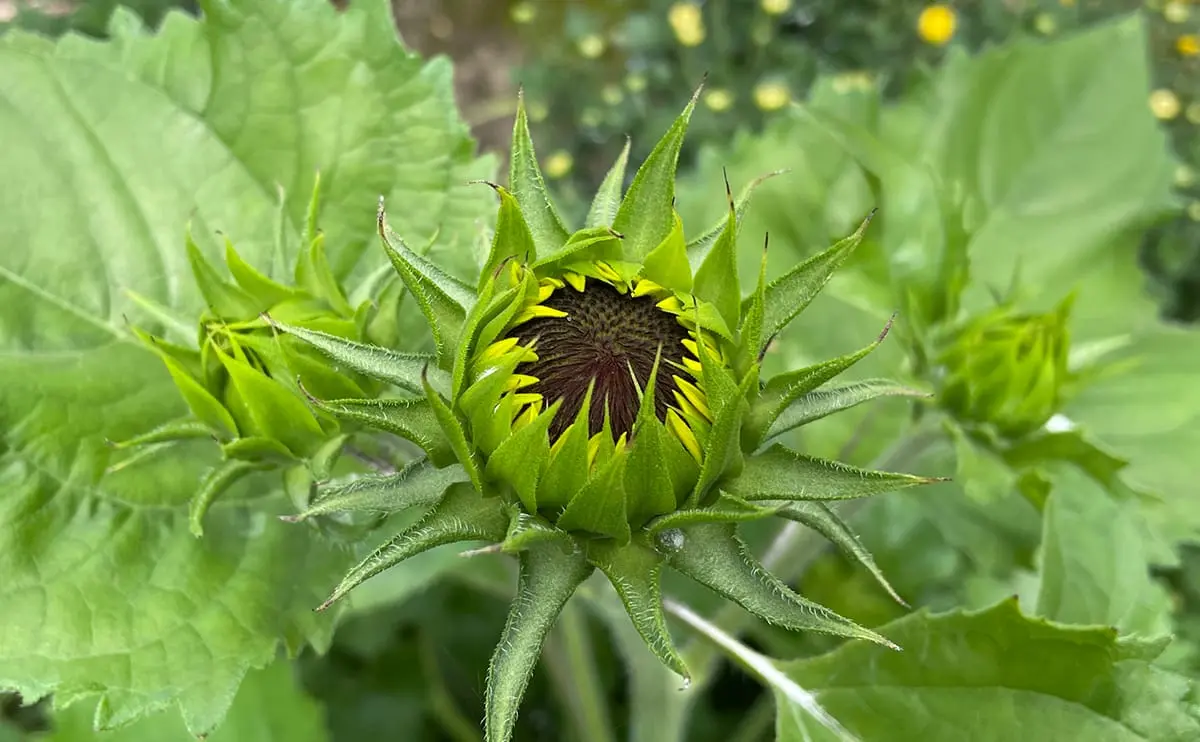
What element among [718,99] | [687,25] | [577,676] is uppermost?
[687,25]

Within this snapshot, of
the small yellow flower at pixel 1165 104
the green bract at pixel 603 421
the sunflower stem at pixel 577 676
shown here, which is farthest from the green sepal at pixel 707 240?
the small yellow flower at pixel 1165 104

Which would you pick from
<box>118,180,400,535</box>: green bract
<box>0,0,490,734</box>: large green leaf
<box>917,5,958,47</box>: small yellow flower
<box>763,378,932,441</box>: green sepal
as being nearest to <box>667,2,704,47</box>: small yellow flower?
<box>917,5,958,47</box>: small yellow flower

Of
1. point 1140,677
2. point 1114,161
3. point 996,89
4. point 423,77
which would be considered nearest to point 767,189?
point 996,89

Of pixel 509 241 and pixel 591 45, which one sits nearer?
pixel 509 241

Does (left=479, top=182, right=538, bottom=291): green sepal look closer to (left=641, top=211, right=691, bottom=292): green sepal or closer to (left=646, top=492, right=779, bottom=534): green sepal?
(left=641, top=211, right=691, bottom=292): green sepal

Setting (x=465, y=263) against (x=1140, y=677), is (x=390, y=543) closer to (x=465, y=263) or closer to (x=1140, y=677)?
(x=465, y=263)

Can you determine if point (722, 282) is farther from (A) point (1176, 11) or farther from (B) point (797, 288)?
(A) point (1176, 11)

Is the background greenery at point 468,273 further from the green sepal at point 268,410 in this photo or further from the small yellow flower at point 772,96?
the green sepal at point 268,410

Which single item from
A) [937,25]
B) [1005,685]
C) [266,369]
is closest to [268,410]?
[266,369]
